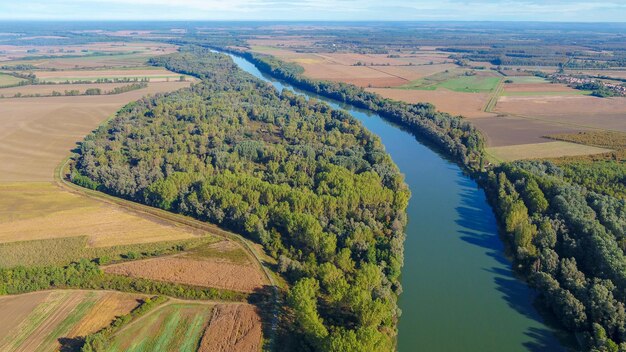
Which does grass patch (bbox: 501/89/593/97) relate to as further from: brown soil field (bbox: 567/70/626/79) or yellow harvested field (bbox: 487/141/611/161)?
yellow harvested field (bbox: 487/141/611/161)

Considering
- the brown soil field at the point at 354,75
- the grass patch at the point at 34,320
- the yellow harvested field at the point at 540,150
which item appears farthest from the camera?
the brown soil field at the point at 354,75

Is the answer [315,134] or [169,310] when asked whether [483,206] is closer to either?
[315,134]

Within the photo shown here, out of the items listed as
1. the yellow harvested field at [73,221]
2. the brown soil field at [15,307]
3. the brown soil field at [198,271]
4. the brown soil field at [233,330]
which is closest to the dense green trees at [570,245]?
the brown soil field at [233,330]

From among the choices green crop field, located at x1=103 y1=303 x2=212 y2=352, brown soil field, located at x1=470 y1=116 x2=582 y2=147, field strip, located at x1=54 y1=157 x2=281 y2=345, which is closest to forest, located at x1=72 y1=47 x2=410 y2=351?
field strip, located at x1=54 y1=157 x2=281 y2=345

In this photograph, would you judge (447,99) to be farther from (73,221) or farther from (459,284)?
(73,221)

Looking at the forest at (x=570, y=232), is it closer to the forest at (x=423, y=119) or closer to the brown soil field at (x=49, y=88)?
the forest at (x=423, y=119)
